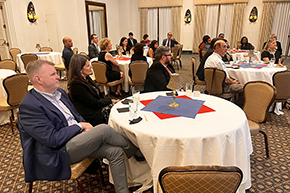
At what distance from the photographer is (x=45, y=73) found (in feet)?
5.86

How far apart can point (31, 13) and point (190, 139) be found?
33.5 ft

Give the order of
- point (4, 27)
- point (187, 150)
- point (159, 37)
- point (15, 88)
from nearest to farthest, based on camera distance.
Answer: point (187, 150) → point (15, 88) → point (4, 27) → point (159, 37)

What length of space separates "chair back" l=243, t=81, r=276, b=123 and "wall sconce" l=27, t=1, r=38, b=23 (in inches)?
385

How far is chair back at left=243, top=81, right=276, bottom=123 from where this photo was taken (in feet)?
8.40

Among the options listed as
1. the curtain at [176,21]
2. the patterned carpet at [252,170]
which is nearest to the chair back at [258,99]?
the patterned carpet at [252,170]

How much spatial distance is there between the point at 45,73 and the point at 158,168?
126 cm

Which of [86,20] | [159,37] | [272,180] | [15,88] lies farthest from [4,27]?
[272,180]

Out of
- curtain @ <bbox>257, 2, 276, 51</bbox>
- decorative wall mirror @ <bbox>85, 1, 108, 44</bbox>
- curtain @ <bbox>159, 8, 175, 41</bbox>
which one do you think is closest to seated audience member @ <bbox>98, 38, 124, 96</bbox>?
decorative wall mirror @ <bbox>85, 1, 108, 44</bbox>

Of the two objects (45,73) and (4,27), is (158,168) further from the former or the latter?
(4,27)

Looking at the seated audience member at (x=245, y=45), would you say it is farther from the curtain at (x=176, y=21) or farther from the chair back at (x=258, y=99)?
the chair back at (x=258, y=99)

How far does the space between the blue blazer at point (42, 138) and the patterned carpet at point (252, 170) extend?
26.1 inches

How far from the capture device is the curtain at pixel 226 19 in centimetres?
1209

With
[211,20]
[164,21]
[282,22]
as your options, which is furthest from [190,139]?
[164,21]

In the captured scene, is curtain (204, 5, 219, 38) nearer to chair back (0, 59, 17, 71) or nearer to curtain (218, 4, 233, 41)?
curtain (218, 4, 233, 41)
